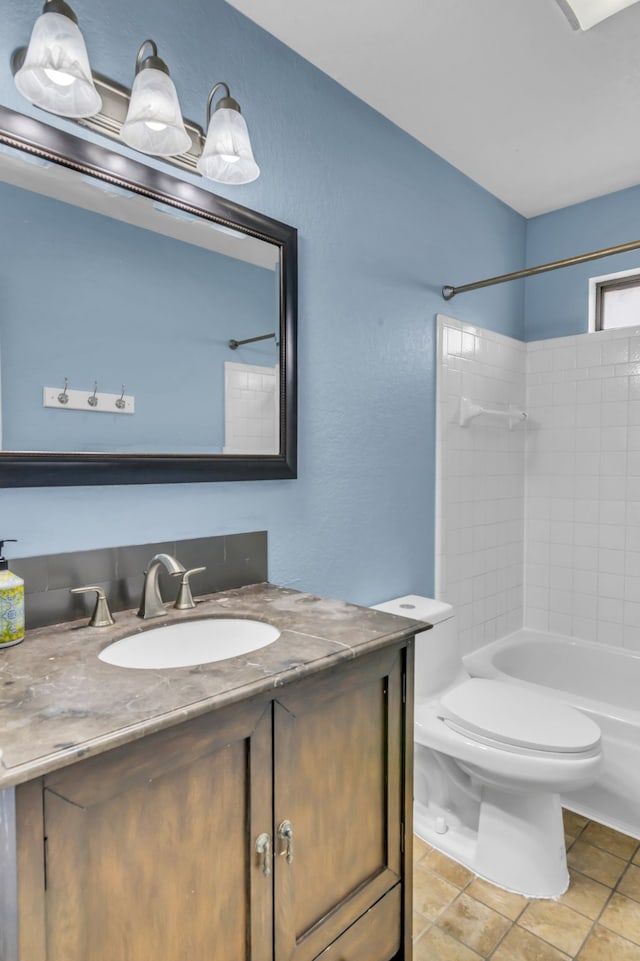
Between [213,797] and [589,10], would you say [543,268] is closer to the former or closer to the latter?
[589,10]

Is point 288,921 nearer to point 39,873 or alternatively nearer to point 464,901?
point 39,873

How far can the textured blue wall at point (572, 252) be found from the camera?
103 inches

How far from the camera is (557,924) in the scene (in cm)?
151

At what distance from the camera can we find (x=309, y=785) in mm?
1018

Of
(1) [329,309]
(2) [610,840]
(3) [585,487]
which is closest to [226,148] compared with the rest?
(1) [329,309]

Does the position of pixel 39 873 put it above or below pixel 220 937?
above

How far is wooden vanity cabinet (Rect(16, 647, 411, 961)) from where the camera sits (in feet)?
2.34

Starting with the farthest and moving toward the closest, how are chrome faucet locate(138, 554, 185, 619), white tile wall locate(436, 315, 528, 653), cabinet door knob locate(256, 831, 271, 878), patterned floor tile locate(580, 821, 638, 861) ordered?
white tile wall locate(436, 315, 528, 653) < patterned floor tile locate(580, 821, 638, 861) < chrome faucet locate(138, 554, 185, 619) < cabinet door knob locate(256, 831, 271, 878)

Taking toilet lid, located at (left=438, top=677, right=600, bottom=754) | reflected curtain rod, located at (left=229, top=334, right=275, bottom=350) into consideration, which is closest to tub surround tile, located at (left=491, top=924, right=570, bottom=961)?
toilet lid, located at (left=438, top=677, right=600, bottom=754)

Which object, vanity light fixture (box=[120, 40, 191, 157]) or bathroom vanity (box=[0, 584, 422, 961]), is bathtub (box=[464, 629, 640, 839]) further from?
vanity light fixture (box=[120, 40, 191, 157])

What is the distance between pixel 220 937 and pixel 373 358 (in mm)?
1657

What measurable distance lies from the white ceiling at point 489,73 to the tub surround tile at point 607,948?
256cm

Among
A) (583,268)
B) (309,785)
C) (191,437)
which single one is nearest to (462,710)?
(309,785)

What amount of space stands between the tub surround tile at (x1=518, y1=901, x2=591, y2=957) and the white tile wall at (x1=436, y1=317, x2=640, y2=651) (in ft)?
3.49
